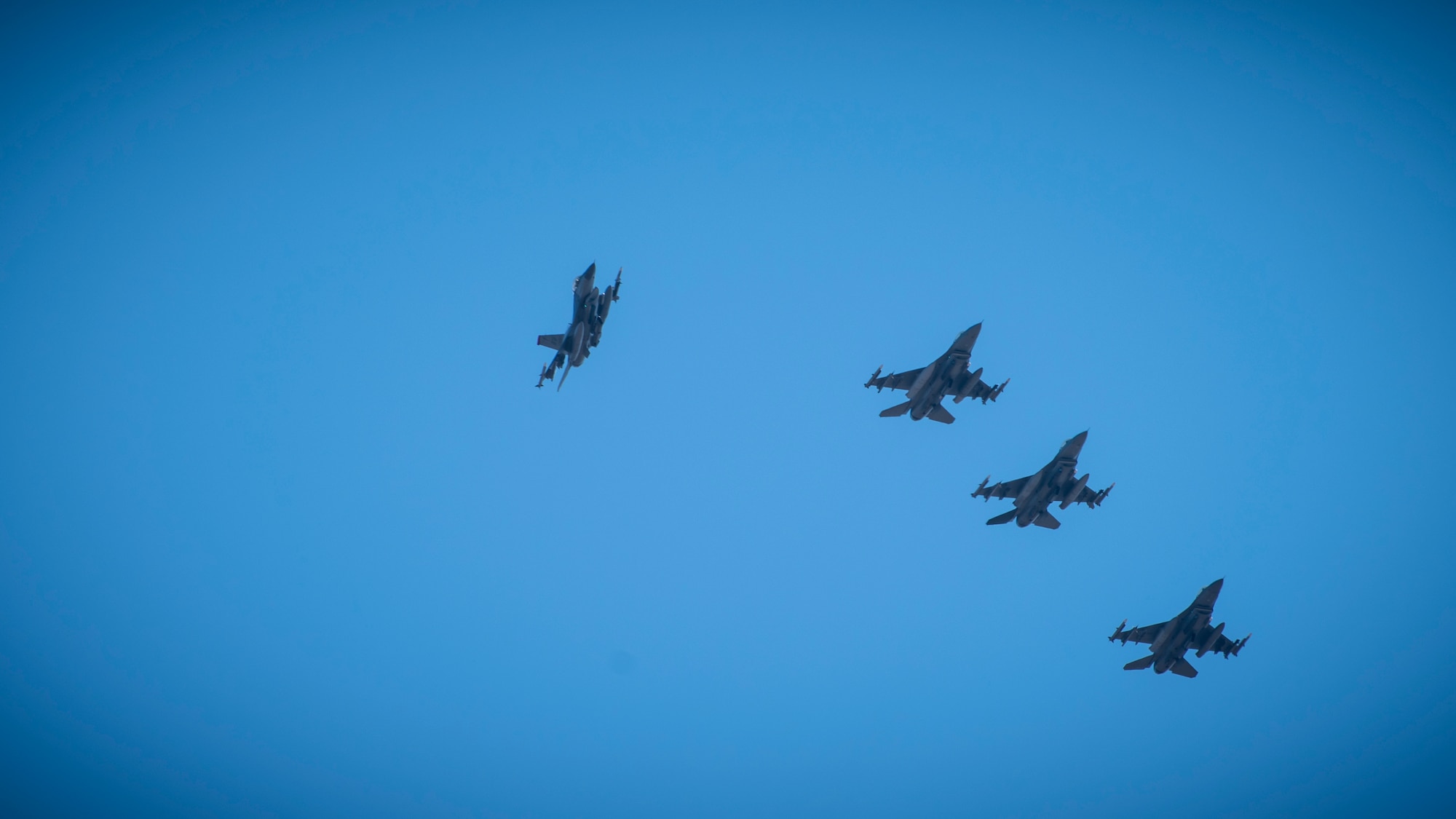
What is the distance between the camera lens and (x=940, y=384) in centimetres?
3809

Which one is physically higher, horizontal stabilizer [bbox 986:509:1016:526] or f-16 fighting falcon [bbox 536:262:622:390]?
f-16 fighting falcon [bbox 536:262:622:390]

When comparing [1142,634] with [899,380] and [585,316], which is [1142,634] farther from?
[585,316]

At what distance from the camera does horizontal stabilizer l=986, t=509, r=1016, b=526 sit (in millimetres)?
41219

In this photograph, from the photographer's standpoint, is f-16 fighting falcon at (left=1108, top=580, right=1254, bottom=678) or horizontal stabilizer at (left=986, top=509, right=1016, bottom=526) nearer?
f-16 fighting falcon at (left=1108, top=580, right=1254, bottom=678)

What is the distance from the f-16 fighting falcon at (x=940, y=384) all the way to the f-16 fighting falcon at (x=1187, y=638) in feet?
45.5

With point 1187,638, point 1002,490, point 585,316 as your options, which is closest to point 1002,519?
point 1002,490

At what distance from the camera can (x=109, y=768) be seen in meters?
128

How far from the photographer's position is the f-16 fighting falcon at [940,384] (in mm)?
36969

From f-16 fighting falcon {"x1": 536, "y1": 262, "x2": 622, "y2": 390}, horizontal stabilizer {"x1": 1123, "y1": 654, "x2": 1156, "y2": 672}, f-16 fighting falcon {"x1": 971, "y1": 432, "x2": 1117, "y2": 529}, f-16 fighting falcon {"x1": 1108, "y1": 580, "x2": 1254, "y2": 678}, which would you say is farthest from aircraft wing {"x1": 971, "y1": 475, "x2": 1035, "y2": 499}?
f-16 fighting falcon {"x1": 536, "y1": 262, "x2": 622, "y2": 390}

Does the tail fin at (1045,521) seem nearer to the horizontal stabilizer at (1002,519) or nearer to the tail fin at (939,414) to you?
the horizontal stabilizer at (1002,519)

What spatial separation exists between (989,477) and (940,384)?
5965mm

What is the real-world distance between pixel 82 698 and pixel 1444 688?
660ft

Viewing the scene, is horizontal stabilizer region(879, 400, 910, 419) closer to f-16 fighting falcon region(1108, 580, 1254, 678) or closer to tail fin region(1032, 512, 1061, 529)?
tail fin region(1032, 512, 1061, 529)

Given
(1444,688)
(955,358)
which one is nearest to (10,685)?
(955,358)
